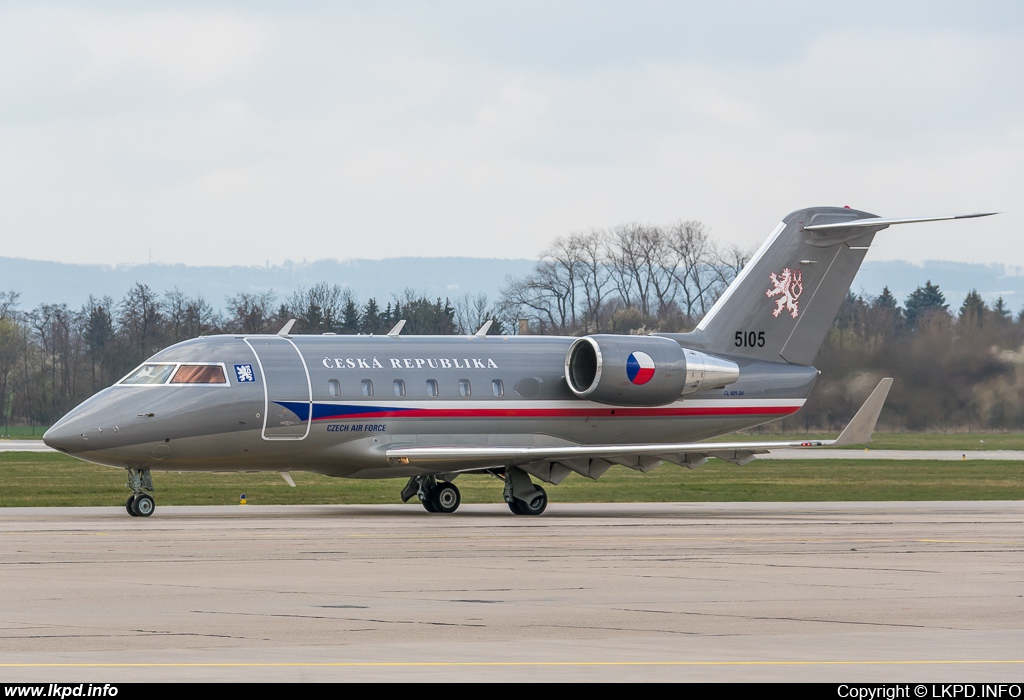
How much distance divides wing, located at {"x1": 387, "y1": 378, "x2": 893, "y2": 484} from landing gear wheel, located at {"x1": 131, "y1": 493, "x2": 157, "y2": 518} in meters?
4.91

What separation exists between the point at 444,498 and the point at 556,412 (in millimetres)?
3254

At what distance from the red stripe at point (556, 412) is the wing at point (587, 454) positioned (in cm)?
75

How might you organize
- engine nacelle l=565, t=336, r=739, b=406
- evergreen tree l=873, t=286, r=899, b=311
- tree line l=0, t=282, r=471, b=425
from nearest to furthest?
1. engine nacelle l=565, t=336, r=739, b=406
2. evergreen tree l=873, t=286, r=899, b=311
3. tree line l=0, t=282, r=471, b=425

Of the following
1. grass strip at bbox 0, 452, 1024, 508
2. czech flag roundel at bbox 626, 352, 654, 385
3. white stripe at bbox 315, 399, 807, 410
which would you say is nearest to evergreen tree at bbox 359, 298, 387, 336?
grass strip at bbox 0, 452, 1024, 508

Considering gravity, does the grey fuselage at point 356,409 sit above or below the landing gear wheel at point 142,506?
above

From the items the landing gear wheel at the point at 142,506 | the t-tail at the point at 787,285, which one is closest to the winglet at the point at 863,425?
the t-tail at the point at 787,285

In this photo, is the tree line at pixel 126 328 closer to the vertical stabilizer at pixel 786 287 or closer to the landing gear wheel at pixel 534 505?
the vertical stabilizer at pixel 786 287

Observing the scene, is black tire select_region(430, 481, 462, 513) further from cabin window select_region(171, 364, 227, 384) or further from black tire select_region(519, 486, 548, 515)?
cabin window select_region(171, 364, 227, 384)

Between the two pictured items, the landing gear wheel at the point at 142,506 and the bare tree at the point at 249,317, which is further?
the bare tree at the point at 249,317

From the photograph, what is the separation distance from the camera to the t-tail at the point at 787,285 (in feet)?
120

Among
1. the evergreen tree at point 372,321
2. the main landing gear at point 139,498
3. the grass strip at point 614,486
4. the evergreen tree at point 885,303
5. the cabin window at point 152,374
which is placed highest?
the evergreen tree at point 885,303

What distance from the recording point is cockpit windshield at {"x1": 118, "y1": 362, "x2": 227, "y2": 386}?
98.5 feet

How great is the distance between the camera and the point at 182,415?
2961 centimetres

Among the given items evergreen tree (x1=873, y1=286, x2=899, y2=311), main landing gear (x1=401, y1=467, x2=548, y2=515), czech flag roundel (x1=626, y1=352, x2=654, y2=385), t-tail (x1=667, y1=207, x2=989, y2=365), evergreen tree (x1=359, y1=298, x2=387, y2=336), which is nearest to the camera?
main landing gear (x1=401, y1=467, x2=548, y2=515)
